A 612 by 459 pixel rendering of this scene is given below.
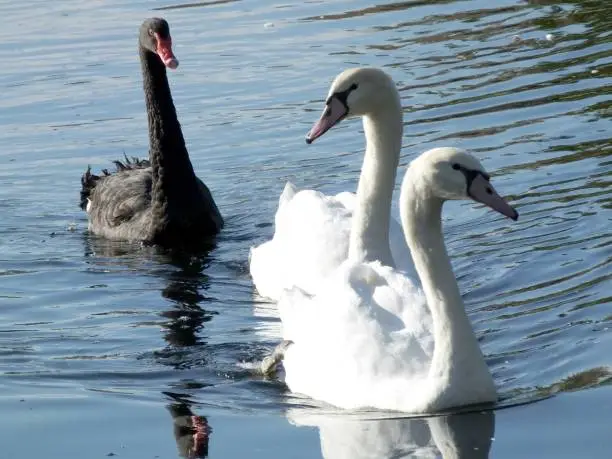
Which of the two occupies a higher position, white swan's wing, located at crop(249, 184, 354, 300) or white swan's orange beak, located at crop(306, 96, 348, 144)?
white swan's orange beak, located at crop(306, 96, 348, 144)

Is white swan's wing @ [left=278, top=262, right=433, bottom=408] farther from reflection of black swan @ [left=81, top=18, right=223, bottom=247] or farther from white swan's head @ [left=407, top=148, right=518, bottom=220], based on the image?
reflection of black swan @ [left=81, top=18, right=223, bottom=247]

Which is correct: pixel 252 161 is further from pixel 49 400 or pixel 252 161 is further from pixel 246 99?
pixel 49 400

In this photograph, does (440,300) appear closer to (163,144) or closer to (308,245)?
(308,245)

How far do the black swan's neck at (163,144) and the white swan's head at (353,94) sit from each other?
11.5 ft

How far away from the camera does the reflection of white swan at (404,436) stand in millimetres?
7539

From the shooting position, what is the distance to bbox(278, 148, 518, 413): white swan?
7.98 metres

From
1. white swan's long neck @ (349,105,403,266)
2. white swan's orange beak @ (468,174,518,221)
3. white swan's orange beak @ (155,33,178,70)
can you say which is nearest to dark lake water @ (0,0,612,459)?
white swan's long neck @ (349,105,403,266)

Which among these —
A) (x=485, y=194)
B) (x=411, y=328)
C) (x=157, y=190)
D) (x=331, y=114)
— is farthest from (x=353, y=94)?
(x=157, y=190)

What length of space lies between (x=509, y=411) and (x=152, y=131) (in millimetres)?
6474

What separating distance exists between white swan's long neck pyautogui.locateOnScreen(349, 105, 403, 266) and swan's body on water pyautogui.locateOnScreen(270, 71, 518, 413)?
1.00 metres

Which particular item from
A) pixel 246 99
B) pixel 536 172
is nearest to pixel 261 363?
pixel 536 172

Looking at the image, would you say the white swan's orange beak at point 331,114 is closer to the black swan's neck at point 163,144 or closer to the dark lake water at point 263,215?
the dark lake water at point 263,215

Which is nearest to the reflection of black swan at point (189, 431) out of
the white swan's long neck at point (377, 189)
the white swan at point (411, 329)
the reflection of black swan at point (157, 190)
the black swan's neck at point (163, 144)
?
the white swan at point (411, 329)

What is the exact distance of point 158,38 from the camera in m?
13.2
